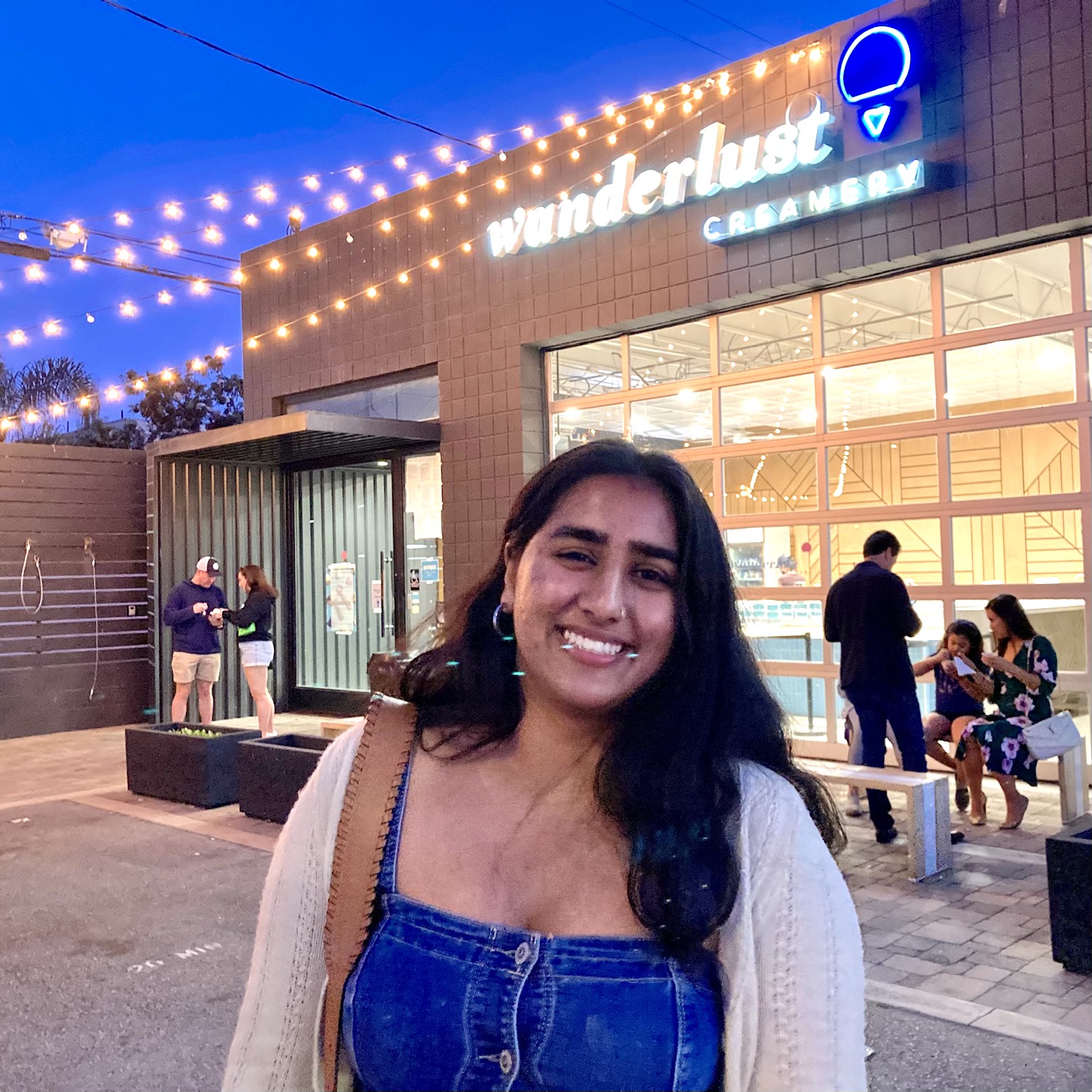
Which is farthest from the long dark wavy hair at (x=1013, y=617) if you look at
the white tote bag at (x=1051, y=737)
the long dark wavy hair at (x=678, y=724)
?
the long dark wavy hair at (x=678, y=724)

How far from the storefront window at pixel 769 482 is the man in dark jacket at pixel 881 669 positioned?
2738 millimetres

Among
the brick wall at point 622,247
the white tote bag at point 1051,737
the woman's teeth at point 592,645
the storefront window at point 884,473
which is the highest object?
the brick wall at point 622,247

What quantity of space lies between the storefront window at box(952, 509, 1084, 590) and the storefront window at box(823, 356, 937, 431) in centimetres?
98

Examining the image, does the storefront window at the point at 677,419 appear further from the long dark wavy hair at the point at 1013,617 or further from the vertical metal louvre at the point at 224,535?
the vertical metal louvre at the point at 224,535

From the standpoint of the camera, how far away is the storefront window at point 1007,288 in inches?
307

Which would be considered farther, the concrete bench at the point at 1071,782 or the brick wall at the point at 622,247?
the brick wall at the point at 622,247

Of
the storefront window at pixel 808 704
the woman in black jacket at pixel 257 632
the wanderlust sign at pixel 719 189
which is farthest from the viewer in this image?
the woman in black jacket at pixel 257 632

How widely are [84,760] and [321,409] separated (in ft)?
16.9

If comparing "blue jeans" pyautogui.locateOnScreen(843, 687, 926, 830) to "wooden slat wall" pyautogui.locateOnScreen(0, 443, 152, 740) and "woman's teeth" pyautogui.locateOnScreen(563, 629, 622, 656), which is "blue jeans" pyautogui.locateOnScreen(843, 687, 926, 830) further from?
"wooden slat wall" pyautogui.locateOnScreen(0, 443, 152, 740)

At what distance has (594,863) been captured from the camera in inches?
59.1

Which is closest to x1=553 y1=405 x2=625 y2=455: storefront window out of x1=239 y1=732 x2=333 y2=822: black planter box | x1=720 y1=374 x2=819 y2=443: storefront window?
x1=720 y1=374 x2=819 y2=443: storefront window

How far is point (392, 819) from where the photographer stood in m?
1.53

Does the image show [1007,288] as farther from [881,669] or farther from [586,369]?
[586,369]

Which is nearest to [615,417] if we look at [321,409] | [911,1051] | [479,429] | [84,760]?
[479,429]
